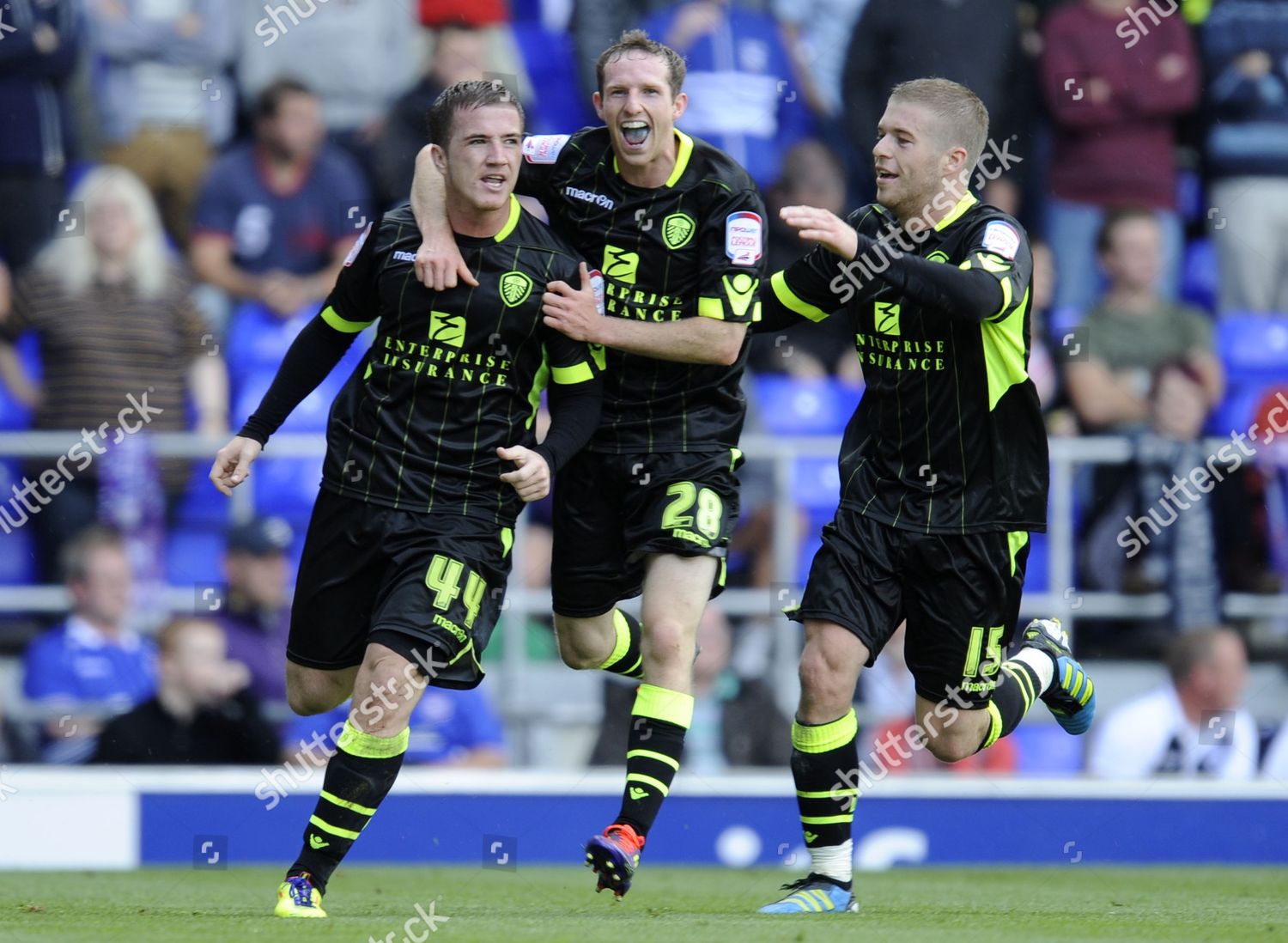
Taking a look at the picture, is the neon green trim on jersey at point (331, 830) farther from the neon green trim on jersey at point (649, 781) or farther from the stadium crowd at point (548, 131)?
the stadium crowd at point (548, 131)

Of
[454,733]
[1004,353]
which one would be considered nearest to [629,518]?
[1004,353]

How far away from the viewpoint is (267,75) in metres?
10.5

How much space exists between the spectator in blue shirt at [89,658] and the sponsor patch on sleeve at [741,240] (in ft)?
14.1

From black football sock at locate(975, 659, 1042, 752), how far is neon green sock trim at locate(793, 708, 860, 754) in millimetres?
586

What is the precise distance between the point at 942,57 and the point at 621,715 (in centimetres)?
379

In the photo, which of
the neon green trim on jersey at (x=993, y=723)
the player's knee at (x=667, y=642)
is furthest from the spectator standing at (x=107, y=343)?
the neon green trim on jersey at (x=993, y=723)

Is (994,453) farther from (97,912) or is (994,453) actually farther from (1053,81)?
(1053,81)

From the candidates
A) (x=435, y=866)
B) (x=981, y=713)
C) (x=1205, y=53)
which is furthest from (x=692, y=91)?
(x=981, y=713)

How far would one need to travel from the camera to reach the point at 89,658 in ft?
30.3

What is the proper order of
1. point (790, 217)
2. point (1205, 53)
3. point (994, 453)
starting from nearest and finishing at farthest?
point (790, 217)
point (994, 453)
point (1205, 53)

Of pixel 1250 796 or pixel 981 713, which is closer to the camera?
pixel 981 713

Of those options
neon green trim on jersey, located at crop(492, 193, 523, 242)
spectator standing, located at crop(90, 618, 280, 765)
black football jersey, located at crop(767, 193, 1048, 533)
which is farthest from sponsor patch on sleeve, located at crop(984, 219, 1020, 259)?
spectator standing, located at crop(90, 618, 280, 765)

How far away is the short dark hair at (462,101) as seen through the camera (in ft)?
19.0

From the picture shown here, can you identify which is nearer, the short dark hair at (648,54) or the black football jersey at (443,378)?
the black football jersey at (443,378)
